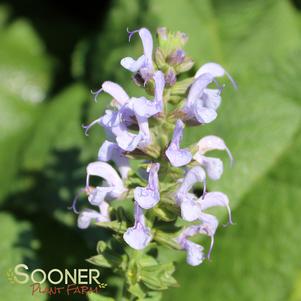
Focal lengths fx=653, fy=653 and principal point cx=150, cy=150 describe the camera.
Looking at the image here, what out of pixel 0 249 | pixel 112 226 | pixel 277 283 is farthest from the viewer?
pixel 277 283

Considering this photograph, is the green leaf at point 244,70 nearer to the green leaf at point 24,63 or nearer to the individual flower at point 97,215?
the individual flower at point 97,215

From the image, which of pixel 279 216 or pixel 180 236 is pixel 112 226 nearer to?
pixel 180 236

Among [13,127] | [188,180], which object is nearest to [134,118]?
[188,180]

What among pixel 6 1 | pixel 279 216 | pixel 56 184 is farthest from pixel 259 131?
pixel 6 1

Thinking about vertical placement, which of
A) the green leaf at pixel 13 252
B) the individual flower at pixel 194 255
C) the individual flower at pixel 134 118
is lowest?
the green leaf at pixel 13 252

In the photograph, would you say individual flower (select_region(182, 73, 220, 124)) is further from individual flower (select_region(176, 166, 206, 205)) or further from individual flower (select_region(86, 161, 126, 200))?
individual flower (select_region(86, 161, 126, 200))

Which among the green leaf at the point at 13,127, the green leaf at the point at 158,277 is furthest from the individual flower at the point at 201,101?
the green leaf at the point at 13,127
